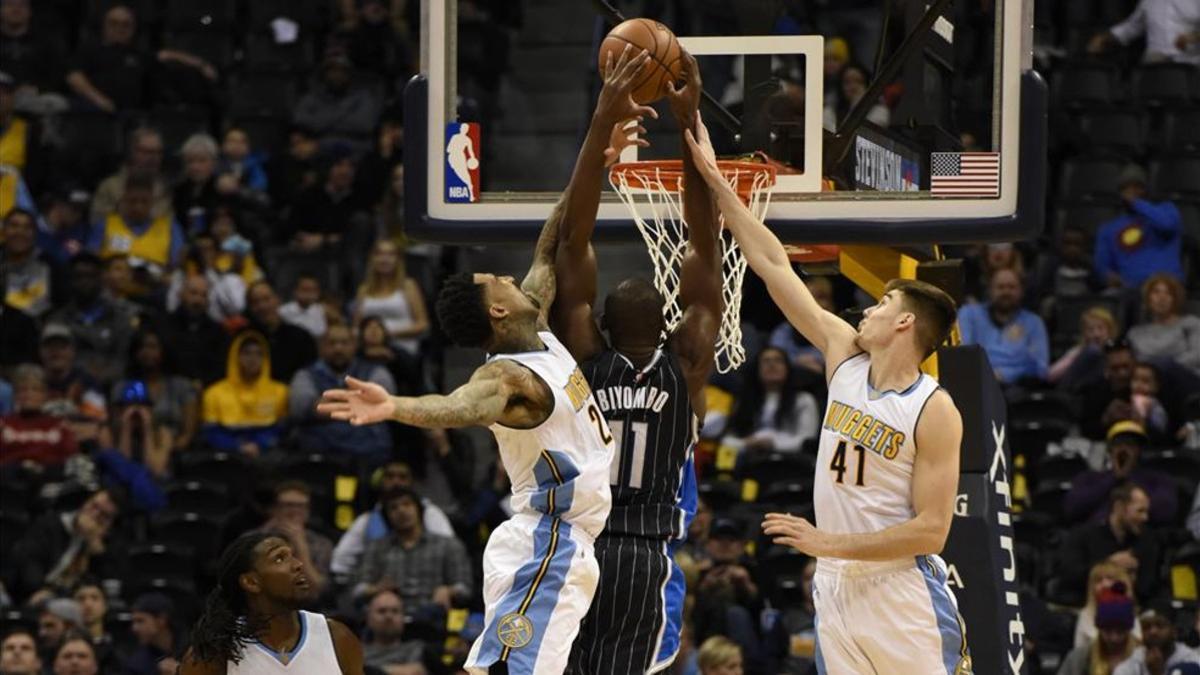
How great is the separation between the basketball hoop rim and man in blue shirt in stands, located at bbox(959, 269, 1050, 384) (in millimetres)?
5934

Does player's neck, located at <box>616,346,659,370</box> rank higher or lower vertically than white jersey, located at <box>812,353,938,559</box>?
higher

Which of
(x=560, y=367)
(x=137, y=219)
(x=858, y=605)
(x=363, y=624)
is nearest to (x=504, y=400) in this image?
(x=560, y=367)

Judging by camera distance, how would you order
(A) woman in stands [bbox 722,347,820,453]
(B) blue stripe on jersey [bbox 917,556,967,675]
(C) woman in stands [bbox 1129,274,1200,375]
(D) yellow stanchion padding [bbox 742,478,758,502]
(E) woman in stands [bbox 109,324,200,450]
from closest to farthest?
1. (B) blue stripe on jersey [bbox 917,556,967,675]
2. (D) yellow stanchion padding [bbox 742,478,758,502]
3. (A) woman in stands [bbox 722,347,820,453]
4. (C) woman in stands [bbox 1129,274,1200,375]
5. (E) woman in stands [bbox 109,324,200,450]

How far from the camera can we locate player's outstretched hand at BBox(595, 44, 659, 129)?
752 cm

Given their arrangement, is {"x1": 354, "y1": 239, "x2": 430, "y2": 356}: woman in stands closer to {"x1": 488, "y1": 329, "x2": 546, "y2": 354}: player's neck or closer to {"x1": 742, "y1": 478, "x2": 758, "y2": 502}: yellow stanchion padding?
{"x1": 742, "y1": 478, "x2": 758, "y2": 502}: yellow stanchion padding

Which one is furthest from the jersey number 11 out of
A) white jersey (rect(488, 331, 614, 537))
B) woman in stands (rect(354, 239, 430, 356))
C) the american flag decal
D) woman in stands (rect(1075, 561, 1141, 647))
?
woman in stands (rect(354, 239, 430, 356))

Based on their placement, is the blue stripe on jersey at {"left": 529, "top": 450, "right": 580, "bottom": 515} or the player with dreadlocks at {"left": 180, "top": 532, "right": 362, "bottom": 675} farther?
the player with dreadlocks at {"left": 180, "top": 532, "right": 362, "bottom": 675}

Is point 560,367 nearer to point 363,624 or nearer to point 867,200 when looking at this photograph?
point 867,200

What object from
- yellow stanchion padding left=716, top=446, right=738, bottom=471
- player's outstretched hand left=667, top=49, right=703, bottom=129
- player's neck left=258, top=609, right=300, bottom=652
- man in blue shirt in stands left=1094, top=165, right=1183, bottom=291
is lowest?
player's neck left=258, top=609, right=300, bottom=652

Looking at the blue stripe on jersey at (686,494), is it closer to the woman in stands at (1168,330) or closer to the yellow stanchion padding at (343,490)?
the yellow stanchion padding at (343,490)

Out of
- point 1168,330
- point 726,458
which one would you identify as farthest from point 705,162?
point 1168,330

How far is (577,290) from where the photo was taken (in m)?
7.67

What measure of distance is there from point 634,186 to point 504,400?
1426 mm

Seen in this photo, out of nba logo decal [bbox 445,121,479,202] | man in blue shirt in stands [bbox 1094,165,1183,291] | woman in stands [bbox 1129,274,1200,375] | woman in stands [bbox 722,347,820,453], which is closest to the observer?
nba logo decal [bbox 445,121,479,202]
